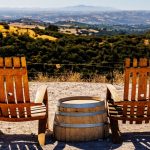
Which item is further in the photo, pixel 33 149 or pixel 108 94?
pixel 108 94

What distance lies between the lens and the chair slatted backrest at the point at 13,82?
210 inches

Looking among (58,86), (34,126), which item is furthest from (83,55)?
(34,126)

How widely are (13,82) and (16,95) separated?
0.18 metres

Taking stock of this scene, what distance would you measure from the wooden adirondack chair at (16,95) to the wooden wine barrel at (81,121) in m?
0.27

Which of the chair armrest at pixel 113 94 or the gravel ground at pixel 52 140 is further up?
the chair armrest at pixel 113 94

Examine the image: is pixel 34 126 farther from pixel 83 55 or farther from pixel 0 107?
pixel 83 55

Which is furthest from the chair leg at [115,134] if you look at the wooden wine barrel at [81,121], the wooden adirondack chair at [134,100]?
the wooden wine barrel at [81,121]

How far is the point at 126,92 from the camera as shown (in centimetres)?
550

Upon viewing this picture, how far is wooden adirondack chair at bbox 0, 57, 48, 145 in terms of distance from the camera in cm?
533

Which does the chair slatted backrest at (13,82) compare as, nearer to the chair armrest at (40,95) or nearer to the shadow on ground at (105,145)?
the chair armrest at (40,95)

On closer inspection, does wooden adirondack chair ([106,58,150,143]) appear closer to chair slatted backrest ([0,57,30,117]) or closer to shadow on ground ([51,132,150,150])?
shadow on ground ([51,132,150,150])

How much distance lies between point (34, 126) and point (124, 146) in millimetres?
1779

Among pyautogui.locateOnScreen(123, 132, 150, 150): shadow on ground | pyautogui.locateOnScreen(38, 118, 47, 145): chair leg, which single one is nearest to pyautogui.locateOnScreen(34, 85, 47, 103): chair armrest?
pyautogui.locateOnScreen(38, 118, 47, 145): chair leg

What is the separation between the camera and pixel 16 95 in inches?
213
